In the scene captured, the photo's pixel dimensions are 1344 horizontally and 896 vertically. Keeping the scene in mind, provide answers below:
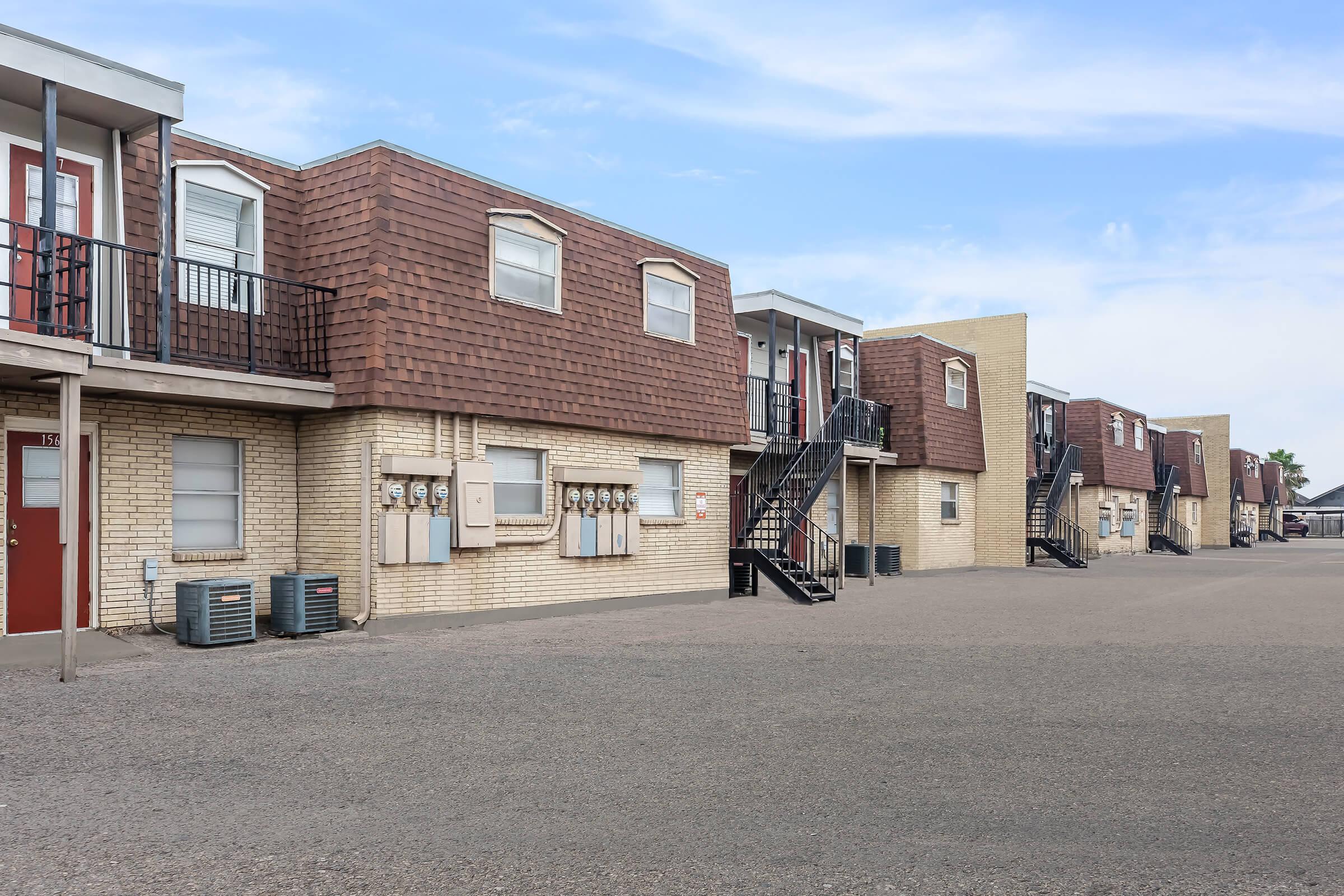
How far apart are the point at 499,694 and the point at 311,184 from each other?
848 cm

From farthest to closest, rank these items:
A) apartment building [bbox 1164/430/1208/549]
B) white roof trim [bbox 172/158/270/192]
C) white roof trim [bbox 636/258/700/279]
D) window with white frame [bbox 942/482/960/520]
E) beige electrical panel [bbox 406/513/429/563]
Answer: apartment building [bbox 1164/430/1208/549] → window with white frame [bbox 942/482/960/520] → white roof trim [bbox 636/258/700/279] → beige electrical panel [bbox 406/513/429/563] → white roof trim [bbox 172/158/270/192]

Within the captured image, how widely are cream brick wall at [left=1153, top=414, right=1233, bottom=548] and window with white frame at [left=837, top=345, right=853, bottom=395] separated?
36688 millimetres

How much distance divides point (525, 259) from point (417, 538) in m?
4.49

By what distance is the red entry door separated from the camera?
454 inches

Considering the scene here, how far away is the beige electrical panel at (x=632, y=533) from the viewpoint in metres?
17.1

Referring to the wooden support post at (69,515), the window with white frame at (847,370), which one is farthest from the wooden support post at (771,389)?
the wooden support post at (69,515)

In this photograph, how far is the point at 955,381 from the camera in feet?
96.2

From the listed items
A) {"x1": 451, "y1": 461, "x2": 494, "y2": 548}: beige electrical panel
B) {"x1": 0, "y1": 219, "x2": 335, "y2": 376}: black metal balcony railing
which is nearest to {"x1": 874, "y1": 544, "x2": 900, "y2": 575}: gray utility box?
{"x1": 451, "y1": 461, "x2": 494, "y2": 548}: beige electrical panel

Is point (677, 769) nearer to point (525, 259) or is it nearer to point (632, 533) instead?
point (525, 259)

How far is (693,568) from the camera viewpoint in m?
18.8

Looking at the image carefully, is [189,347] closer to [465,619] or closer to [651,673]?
[465,619]

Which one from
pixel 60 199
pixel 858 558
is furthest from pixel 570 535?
pixel 858 558

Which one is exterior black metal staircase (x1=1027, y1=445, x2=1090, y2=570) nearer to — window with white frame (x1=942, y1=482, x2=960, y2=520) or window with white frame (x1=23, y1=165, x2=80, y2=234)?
window with white frame (x1=942, y1=482, x2=960, y2=520)

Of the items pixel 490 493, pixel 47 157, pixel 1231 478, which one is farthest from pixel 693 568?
pixel 1231 478
